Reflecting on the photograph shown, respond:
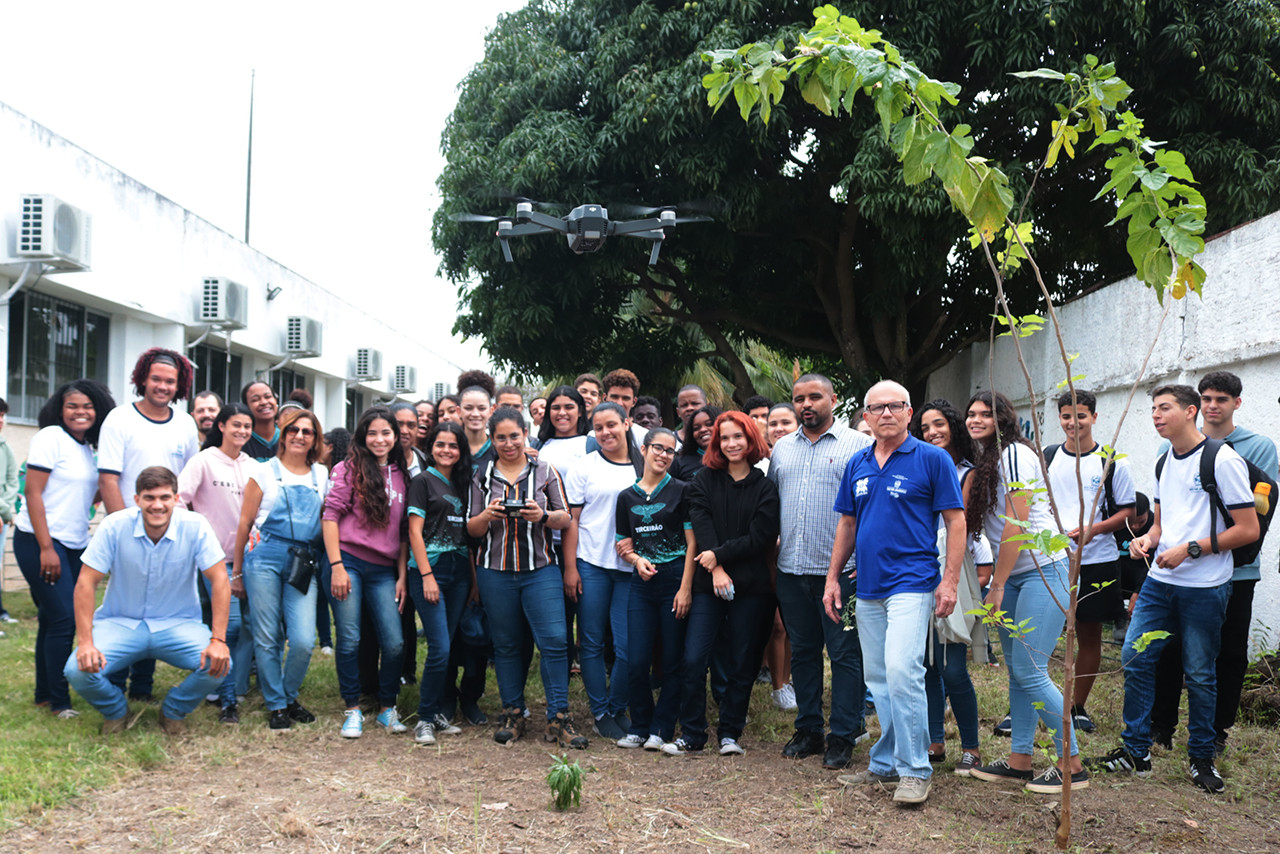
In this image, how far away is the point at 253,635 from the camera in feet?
19.1

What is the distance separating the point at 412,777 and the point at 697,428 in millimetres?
2596

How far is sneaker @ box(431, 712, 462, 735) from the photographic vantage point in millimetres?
5809

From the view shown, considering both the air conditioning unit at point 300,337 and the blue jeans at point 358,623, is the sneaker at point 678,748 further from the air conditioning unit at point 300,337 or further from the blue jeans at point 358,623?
the air conditioning unit at point 300,337

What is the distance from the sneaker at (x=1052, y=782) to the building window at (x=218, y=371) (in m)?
12.9

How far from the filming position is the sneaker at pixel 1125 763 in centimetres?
501

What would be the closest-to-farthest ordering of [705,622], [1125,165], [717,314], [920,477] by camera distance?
[1125,165]
[920,477]
[705,622]
[717,314]

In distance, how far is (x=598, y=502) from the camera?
5773mm

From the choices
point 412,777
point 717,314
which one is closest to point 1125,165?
point 412,777

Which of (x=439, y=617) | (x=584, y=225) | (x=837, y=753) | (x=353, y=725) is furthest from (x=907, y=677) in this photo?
(x=584, y=225)

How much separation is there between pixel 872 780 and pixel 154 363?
14.9ft

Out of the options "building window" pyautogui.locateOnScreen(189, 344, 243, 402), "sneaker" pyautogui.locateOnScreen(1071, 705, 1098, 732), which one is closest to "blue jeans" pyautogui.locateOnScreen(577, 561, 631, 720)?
"sneaker" pyautogui.locateOnScreen(1071, 705, 1098, 732)

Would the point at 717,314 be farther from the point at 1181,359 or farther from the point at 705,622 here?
the point at 705,622

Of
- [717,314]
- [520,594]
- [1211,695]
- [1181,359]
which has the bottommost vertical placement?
[1211,695]

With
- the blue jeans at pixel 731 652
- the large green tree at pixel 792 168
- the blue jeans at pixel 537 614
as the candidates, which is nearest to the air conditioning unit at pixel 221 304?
the large green tree at pixel 792 168
